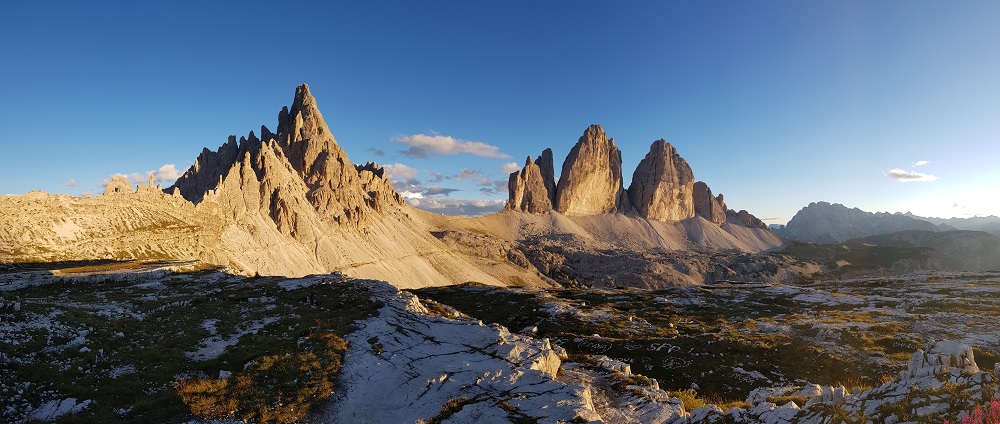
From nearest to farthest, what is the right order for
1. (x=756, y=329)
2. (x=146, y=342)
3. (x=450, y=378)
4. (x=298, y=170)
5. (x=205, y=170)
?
1. (x=450, y=378)
2. (x=146, y=342)
3. (x=756, y=329)
4. (x=205, y=170)
5. (x=298, y=170)

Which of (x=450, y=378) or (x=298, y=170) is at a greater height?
(x=298, y=170)

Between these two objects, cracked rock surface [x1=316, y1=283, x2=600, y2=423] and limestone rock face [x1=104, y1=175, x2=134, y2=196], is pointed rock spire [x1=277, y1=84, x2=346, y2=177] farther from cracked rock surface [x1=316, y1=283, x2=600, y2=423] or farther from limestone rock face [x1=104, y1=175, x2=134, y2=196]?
cracked rock surface [x1=316, y1=283, x2=600, y2=423]

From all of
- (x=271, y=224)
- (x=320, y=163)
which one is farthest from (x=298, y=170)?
(x=271, y=224)

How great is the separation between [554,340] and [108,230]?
77601 mm

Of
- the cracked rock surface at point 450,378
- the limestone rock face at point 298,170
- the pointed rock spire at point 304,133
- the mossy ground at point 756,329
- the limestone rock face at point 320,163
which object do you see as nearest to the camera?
the cracked rock surface at point 450,378

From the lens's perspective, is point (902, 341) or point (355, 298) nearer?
point (902, 341)

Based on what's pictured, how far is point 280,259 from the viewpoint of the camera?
360 feet

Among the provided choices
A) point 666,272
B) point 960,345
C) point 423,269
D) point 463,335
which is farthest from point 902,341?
point 666,272

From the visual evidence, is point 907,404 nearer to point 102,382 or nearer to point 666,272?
point 102,382

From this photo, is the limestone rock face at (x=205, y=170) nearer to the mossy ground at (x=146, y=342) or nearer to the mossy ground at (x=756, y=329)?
the mossy ground at (x=756, y=329)

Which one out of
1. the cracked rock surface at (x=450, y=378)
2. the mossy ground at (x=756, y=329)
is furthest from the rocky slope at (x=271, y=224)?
the cracked rock surface at (x=450, y=378)

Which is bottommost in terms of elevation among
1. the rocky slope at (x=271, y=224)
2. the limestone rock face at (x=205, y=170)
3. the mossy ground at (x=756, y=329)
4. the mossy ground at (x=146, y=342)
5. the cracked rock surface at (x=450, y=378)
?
the mossy ground at (x=756, y=329)

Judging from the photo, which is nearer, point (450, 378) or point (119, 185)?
point (450, 378)

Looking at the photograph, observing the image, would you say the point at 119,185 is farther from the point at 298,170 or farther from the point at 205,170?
the point at 298,170
